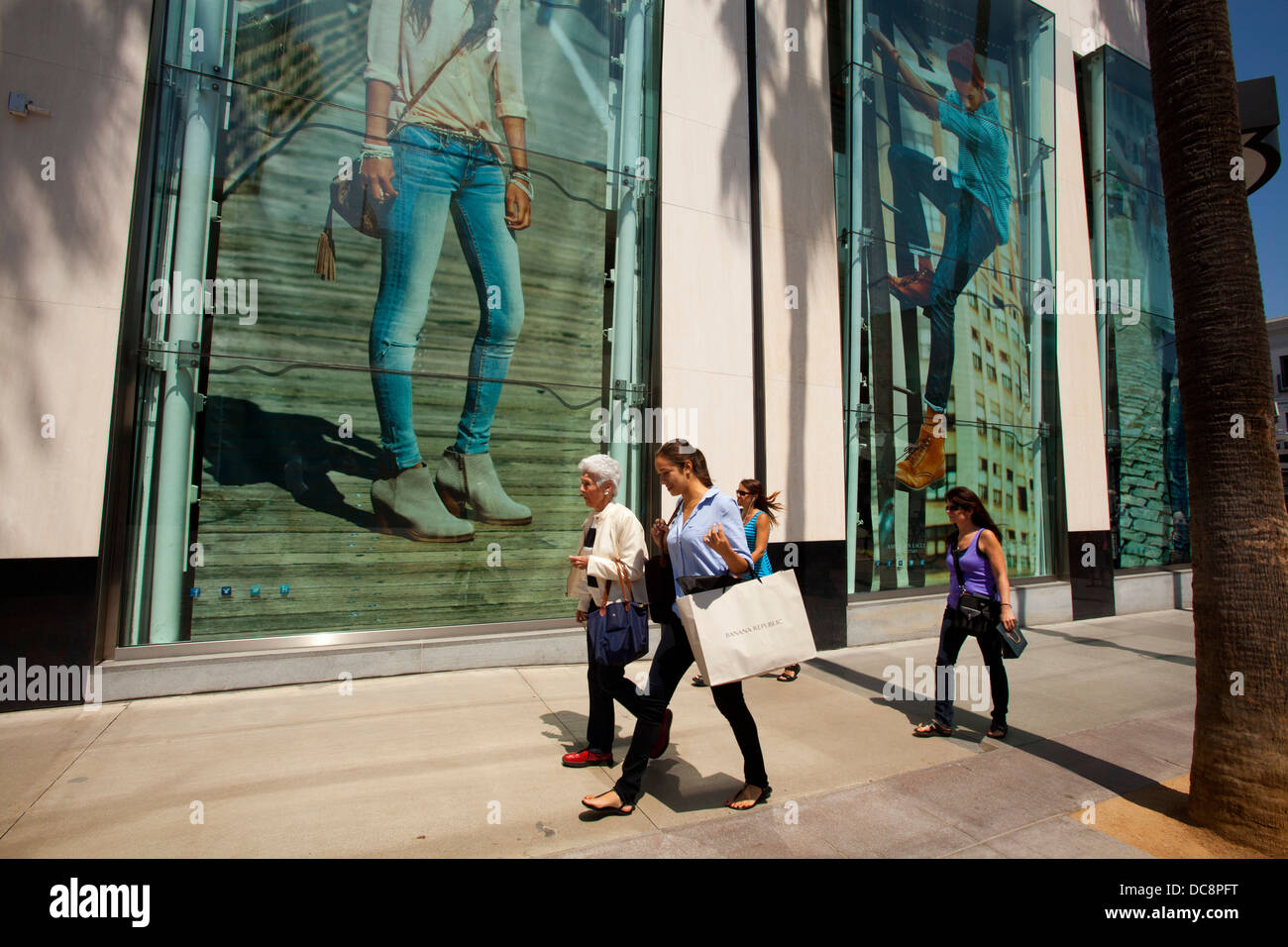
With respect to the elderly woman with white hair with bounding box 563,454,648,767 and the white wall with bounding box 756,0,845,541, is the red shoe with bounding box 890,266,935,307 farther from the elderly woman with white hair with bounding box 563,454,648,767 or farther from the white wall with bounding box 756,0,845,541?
the elderly woman with white hair with bounding box 563,454,648,767

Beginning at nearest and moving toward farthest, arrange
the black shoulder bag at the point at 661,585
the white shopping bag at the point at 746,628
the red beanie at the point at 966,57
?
the white shopping bag at the point at 746,628 < the black shoulder bag at the point at 661,585 < the red beanie at the point at 966,57

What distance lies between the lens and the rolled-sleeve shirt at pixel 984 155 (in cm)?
1009

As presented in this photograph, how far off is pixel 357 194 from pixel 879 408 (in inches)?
256

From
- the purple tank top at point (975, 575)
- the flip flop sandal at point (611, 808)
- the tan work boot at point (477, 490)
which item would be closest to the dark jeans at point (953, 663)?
the purple tank top at point (975, 575)

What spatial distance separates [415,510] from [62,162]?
12.3 feet

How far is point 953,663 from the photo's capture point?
4977 mm

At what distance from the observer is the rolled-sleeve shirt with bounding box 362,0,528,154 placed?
6.63 meters

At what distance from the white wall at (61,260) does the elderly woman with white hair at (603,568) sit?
393 centimetres

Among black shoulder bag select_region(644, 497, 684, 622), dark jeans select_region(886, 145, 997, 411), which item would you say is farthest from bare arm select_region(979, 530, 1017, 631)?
dark jeans select_region(886, 145, 997, 411)

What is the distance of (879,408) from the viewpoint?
892cm

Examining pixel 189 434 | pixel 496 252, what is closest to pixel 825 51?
pixel 496 252

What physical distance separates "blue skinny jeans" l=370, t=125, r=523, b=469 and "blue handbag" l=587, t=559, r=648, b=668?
343 cm

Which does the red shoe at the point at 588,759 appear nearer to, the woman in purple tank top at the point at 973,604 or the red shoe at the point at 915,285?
the woman in purple tank top at the point at 973,604
